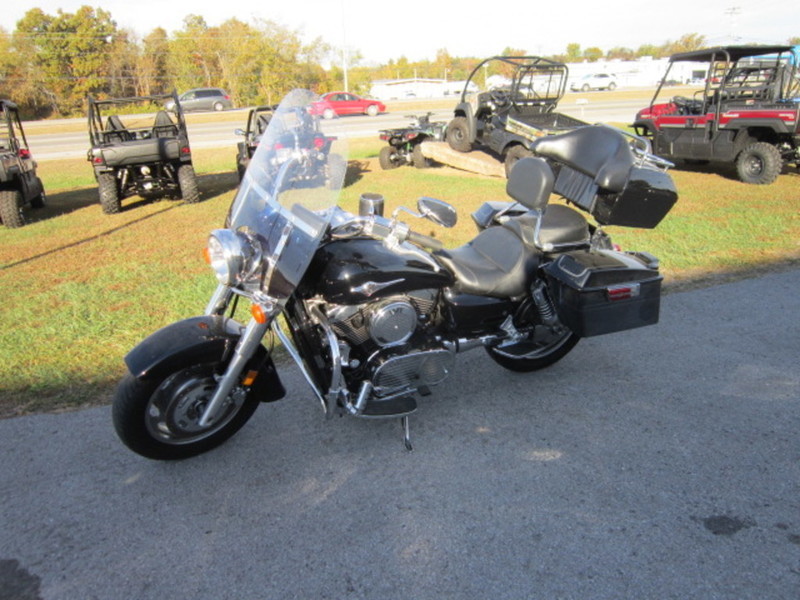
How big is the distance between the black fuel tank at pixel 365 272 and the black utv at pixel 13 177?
7.85m

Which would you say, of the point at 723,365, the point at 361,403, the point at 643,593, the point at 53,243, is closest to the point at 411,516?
the point at 361,403

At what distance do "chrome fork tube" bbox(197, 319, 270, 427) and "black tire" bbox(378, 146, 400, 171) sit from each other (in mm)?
10776

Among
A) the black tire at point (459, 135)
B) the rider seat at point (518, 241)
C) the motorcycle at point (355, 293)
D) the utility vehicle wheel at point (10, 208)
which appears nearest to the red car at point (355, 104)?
the black tire at point (459, 135)

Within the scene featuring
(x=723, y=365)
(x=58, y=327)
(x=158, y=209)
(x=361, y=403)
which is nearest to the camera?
(x=361, y=403)

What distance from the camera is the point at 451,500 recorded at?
2732 millimetres

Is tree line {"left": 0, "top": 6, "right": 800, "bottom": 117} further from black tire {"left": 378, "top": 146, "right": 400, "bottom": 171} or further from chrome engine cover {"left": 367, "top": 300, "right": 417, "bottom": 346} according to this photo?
chrome engine cover {"left": 367, "top": 300, "right": 417, "bottom": 346}

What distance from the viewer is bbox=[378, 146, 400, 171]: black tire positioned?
1304cm

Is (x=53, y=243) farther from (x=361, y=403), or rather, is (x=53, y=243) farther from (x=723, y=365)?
(x=723, y=365)

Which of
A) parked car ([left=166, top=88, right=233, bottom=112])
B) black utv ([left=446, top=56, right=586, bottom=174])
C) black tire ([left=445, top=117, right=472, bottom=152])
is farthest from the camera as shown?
parked car ([left=166, top=88, right=233, bottom=112])

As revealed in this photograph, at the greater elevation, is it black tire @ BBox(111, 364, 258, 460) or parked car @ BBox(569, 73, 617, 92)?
parked car @ BBox(569, 73, 617, 92)

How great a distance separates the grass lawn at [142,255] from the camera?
4.12 metres

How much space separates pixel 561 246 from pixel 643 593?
2.06m

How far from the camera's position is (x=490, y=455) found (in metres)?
3.06

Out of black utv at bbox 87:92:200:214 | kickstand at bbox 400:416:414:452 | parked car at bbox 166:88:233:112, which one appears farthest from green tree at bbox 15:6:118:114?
kickstand at bbox 400:416:414:452
